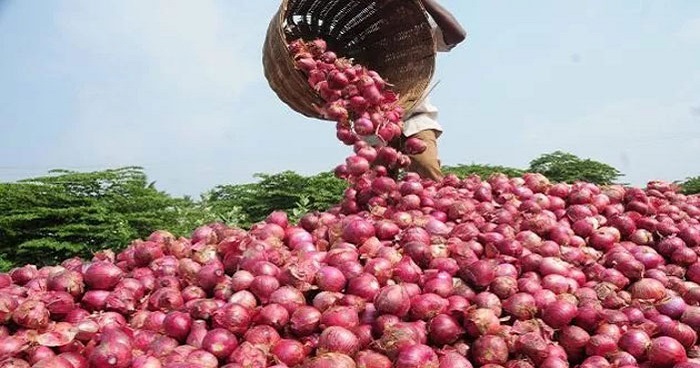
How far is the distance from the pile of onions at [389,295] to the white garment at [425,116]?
2.22 meters

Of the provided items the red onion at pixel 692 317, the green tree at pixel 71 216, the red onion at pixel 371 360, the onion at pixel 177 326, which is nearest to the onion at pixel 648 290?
the red onion at pixel 692 317

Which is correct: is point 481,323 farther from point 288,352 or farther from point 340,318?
point 288,352

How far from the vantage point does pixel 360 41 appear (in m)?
4.57

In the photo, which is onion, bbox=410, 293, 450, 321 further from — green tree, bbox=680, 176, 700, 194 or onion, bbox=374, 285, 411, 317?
green tree, bbox=680, 176, 700, 194

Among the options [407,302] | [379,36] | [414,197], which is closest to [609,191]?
[414,197]

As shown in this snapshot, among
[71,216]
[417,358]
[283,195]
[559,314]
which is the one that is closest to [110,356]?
[417,358]

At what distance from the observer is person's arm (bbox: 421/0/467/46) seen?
14.4ft

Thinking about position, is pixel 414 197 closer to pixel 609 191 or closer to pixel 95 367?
pixel 609 191

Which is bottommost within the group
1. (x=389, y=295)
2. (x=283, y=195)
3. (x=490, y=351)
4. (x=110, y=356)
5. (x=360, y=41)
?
(x=110, y=356)

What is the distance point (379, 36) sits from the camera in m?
4.44

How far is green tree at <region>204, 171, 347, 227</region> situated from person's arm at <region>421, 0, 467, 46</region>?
501 centimetres

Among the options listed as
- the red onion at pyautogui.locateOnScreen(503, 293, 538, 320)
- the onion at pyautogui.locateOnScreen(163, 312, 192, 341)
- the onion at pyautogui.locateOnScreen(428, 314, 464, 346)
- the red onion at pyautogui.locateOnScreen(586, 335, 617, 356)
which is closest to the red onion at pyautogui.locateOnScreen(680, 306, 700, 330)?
the red onion at pyautogui.locateOnScreen(586, 335, 617, 356)

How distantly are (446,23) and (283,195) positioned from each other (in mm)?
5788

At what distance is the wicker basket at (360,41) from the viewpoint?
3750mm
